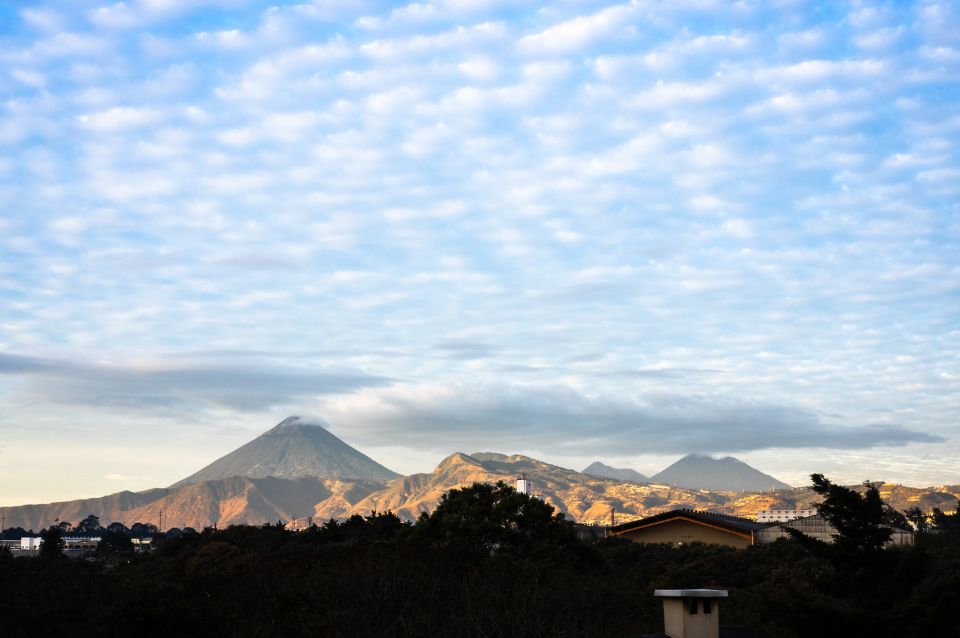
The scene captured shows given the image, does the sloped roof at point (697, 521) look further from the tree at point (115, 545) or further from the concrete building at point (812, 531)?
the tree at point (115, 545)

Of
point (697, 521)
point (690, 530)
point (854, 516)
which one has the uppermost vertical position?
point (854, 516)

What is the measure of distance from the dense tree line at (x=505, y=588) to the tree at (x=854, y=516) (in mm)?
53

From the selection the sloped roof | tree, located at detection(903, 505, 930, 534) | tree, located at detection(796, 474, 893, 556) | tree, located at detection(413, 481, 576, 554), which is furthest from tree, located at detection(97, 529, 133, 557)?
tree, located at detection(796, 474, 893, 556)

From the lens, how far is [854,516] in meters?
31.2

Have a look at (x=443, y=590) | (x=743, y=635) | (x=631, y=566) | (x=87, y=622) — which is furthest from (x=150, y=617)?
(x=631, y=566)

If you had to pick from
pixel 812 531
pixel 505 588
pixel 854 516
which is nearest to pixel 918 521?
pixel 812 531

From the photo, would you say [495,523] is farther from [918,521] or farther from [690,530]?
[918,521]

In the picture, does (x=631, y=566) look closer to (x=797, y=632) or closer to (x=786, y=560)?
(x=786, y=560)

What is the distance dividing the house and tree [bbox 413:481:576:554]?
2167cm

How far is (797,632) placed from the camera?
30016mm

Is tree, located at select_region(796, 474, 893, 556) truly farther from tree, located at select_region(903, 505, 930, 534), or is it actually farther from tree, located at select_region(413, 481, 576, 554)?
tree, located at select_region(903, 505, 930, 534)

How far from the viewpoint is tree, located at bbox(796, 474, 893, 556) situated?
102ft

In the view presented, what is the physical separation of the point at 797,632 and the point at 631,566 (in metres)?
37.6

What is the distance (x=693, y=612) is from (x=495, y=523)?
2694 centimetres
